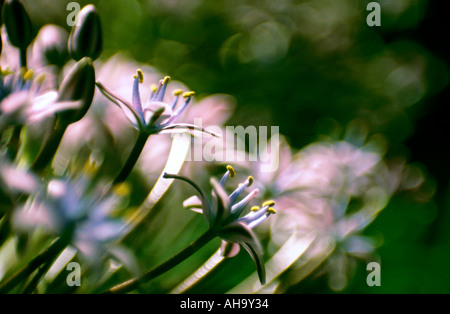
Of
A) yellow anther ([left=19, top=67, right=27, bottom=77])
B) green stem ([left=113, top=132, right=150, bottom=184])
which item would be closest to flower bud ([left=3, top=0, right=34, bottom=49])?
yellow anther ([left=19, top=67, right=27, bottom=77])

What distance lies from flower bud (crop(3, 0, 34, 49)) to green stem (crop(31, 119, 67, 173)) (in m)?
0.10

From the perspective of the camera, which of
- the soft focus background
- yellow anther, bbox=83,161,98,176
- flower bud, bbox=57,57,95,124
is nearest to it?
flower bud, bbox=57,57,95,124

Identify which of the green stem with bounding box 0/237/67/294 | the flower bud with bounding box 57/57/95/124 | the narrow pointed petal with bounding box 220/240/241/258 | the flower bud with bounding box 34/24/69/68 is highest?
the flower bud with bounding box 34/24/69/68

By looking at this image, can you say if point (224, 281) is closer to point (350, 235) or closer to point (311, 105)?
point (350, 235)

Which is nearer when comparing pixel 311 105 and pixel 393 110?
pixel 311 105

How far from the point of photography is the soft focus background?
2.73 ft

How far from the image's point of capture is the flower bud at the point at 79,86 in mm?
296

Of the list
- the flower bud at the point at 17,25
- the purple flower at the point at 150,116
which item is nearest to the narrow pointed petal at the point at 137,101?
the purple flower at the point at 150,116

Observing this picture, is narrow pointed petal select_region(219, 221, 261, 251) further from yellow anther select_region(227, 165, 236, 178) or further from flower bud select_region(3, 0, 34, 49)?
flower bud select_region(3, 0, 34, 49)

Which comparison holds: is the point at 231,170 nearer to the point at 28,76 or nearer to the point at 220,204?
the point at 220,204

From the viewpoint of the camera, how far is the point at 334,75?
120 centimetres

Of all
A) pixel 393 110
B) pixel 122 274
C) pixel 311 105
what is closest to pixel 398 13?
pixel 393 110

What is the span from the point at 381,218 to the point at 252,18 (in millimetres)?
581
